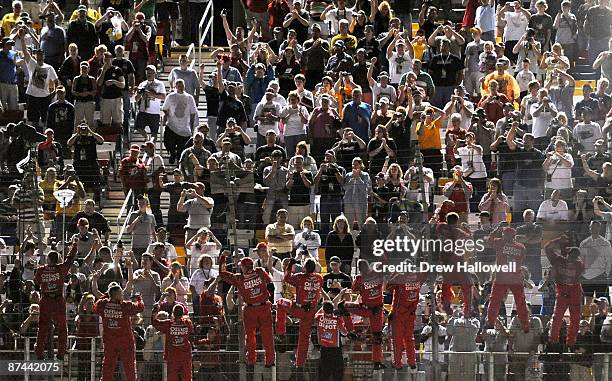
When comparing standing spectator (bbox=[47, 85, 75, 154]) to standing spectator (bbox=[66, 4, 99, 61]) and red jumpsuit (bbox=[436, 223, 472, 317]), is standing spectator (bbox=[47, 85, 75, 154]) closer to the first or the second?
standing spectator (bbox=[66, 4, 99, 61])

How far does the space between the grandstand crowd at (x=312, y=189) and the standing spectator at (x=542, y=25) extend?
0.03 metres

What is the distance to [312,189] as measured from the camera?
20359mm

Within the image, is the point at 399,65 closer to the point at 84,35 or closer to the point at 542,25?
the point at 542,25

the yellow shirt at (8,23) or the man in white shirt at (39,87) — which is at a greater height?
the yellow shirt at (8,23)

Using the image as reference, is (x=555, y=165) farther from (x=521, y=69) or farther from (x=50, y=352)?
(x=50, y=352)

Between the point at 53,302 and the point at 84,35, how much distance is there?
595 cm

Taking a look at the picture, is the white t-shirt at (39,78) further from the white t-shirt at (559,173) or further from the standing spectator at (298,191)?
the white t-shirt at (559,173)

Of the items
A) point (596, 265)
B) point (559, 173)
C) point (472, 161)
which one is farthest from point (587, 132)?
point (596, 265)

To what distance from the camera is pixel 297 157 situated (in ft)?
66.9

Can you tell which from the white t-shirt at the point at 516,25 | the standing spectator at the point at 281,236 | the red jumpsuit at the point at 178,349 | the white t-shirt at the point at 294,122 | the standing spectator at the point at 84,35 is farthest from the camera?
the white t-shirt at the point at 516,25

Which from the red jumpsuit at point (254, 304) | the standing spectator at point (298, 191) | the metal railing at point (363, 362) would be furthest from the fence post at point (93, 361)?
the standing spectator at point (298, 191)

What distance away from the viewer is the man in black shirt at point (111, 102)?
22.4m

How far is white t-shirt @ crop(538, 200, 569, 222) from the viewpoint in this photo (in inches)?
789

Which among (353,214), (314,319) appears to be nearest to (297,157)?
(353,214)
